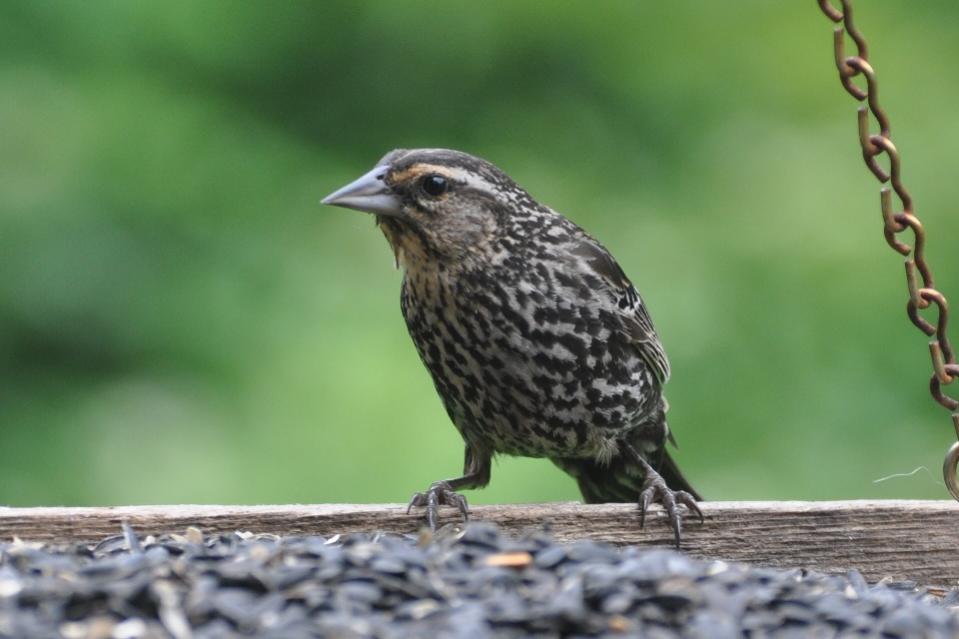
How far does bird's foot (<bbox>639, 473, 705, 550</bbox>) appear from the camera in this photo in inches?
132

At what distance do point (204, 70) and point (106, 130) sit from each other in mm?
343

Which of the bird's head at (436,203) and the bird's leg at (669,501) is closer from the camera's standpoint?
the bird's leg at (669,501)

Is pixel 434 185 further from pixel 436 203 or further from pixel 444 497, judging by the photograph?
pixel 444 497

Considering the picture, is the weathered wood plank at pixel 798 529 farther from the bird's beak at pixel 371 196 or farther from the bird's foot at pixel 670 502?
the bird's beak at pixel 371 196

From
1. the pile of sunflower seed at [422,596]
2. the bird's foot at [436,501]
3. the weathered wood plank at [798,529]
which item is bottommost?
the pile of sunflower seed at [422,596]

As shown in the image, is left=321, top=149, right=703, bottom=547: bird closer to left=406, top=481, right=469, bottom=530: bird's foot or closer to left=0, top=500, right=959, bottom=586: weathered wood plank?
left=406, top=481, right=469, bottom=530: bird's foot

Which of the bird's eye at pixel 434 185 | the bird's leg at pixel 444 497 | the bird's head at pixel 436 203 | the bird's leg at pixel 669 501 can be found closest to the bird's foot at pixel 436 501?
the bird's leg at pixel 444 497

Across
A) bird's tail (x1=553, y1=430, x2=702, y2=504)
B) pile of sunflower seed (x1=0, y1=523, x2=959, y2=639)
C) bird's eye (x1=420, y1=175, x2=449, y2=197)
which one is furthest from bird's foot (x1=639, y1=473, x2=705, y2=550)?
bird's eye (x1=420, y1=175, x2=449, y2=197)

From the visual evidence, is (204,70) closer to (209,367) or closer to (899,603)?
(209,367)

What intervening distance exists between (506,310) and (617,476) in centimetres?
74

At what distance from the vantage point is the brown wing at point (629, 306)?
389 cm

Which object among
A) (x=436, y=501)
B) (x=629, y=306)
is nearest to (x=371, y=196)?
(x=436, y=501)

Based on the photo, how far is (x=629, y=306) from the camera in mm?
3977

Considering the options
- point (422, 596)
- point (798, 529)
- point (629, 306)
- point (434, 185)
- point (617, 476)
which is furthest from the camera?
point (617, 476)
